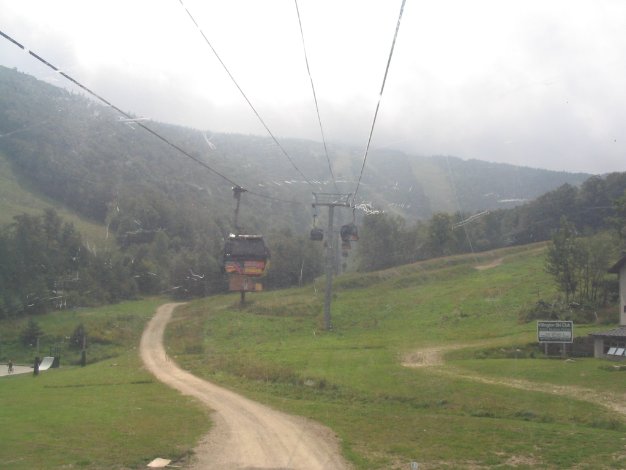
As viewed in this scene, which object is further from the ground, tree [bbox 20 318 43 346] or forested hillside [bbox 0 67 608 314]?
forested hillside [bbox 0 67 608 314]

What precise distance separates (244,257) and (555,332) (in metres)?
16.4

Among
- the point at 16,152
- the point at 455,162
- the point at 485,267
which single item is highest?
the point at 16,152

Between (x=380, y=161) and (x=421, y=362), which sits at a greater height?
(x=380, y=161)

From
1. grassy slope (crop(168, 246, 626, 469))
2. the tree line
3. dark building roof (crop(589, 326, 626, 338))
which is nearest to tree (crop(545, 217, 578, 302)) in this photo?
grassy slope (crop(168, 246, 626, 469))

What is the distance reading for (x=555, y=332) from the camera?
30.5m

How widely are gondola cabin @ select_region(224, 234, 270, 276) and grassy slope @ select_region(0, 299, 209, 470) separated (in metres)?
6.18

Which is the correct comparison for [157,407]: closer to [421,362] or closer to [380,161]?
[421,362]

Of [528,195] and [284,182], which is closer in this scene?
[528,195]

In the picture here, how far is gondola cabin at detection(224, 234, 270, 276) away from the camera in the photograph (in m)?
27.6

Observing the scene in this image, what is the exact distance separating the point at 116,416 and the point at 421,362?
16.8 metres

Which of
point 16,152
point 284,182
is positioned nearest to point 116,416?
point 284,182

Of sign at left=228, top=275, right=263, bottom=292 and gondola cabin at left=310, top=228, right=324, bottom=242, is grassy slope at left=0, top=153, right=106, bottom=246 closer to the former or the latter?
gondola cabin at left=310, top=228, right=324, bottom=242

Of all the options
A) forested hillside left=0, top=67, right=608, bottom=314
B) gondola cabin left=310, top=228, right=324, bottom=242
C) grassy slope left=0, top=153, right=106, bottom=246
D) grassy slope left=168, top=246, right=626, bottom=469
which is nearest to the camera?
grassy slope left=168, top=246, right=626, bottom=469

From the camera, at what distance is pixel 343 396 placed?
23.5 metres
